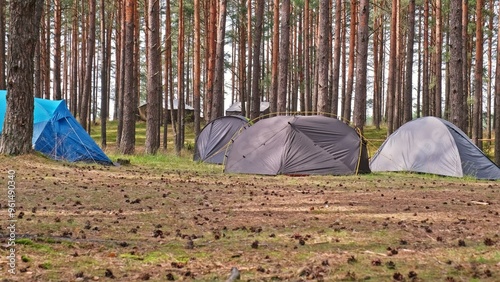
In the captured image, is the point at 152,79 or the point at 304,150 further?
the point at 152,79

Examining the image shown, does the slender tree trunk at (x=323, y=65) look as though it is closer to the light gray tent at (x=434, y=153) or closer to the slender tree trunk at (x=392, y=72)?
the light gray tent at (x=434, y=153)

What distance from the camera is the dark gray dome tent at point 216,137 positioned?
1870 cm

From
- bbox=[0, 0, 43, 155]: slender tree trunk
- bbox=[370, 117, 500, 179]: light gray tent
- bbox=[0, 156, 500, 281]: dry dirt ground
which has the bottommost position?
bbox=[0, 156, 500, 281]: dry dirt ground

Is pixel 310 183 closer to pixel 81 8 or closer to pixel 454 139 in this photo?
pixel 454 139

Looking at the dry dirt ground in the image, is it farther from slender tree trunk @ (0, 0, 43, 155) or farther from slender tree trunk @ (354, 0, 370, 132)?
slender tree trunk @ (354, 0, 370, 132)

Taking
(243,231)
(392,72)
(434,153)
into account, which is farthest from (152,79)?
(243,231)

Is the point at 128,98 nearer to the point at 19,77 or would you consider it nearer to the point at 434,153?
the point at 19,77

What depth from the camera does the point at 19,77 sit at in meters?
11.9

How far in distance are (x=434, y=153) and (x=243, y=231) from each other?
32.8 ft

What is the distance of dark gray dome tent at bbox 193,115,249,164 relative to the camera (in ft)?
61.4

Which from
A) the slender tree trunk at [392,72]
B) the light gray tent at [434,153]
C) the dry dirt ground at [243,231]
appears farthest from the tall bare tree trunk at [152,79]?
the slender tree trunk at [392,72]

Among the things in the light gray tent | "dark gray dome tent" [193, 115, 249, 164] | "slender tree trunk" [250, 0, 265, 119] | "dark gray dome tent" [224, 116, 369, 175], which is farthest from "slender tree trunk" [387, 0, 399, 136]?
"dark gray dome tent" [224, 116, 369, 175]

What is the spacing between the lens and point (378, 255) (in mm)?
4875

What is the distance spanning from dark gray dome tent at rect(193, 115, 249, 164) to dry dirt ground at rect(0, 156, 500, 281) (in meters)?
7.60
